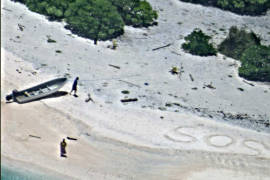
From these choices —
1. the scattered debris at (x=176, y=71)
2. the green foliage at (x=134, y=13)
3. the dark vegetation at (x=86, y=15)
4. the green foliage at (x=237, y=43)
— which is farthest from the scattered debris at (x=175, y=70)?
the green foliage at (x=134, y=13)

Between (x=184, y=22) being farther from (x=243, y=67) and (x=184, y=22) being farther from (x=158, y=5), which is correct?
(x=243, y=67)

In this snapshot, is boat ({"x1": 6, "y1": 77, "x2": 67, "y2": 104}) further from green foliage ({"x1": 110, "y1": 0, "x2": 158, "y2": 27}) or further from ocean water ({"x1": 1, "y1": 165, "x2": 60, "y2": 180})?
green foliage ({"x1": 110, "y1": 0, "x2": 158, "y2": 27})

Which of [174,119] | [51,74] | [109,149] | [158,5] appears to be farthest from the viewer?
[158,5]

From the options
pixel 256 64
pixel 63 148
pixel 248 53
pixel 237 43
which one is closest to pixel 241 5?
pixel 237 43

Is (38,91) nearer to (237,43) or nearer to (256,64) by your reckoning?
(256,64)

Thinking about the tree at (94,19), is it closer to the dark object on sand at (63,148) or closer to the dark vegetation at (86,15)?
the dark vegetation at (86,15)

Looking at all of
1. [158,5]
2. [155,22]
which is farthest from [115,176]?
→ [158,5]
